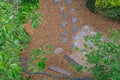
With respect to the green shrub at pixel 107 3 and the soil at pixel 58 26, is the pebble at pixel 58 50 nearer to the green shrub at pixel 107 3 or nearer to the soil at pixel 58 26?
the soil at pixel 58 26

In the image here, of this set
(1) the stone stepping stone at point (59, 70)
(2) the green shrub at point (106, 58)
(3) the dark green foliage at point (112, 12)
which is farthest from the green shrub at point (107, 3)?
(2) the green shrub at point (106, 58)

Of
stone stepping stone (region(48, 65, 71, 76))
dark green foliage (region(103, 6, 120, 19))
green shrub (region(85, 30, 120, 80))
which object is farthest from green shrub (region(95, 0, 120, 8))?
green shrub (region(85, 30, 120, 80))

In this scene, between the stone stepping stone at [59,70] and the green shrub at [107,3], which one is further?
the green shrub at [107,3]

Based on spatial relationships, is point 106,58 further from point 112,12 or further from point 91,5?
point 91,5

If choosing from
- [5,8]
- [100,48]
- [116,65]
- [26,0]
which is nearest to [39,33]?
[26,0]

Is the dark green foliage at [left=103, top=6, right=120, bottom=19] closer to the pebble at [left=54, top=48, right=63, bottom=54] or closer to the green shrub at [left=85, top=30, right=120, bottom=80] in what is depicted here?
the pebble at [left=54, top=48, right=63, bottom=54]

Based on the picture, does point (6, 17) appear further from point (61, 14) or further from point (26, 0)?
point (61, 14)

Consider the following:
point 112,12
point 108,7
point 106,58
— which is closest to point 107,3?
point 108,7
